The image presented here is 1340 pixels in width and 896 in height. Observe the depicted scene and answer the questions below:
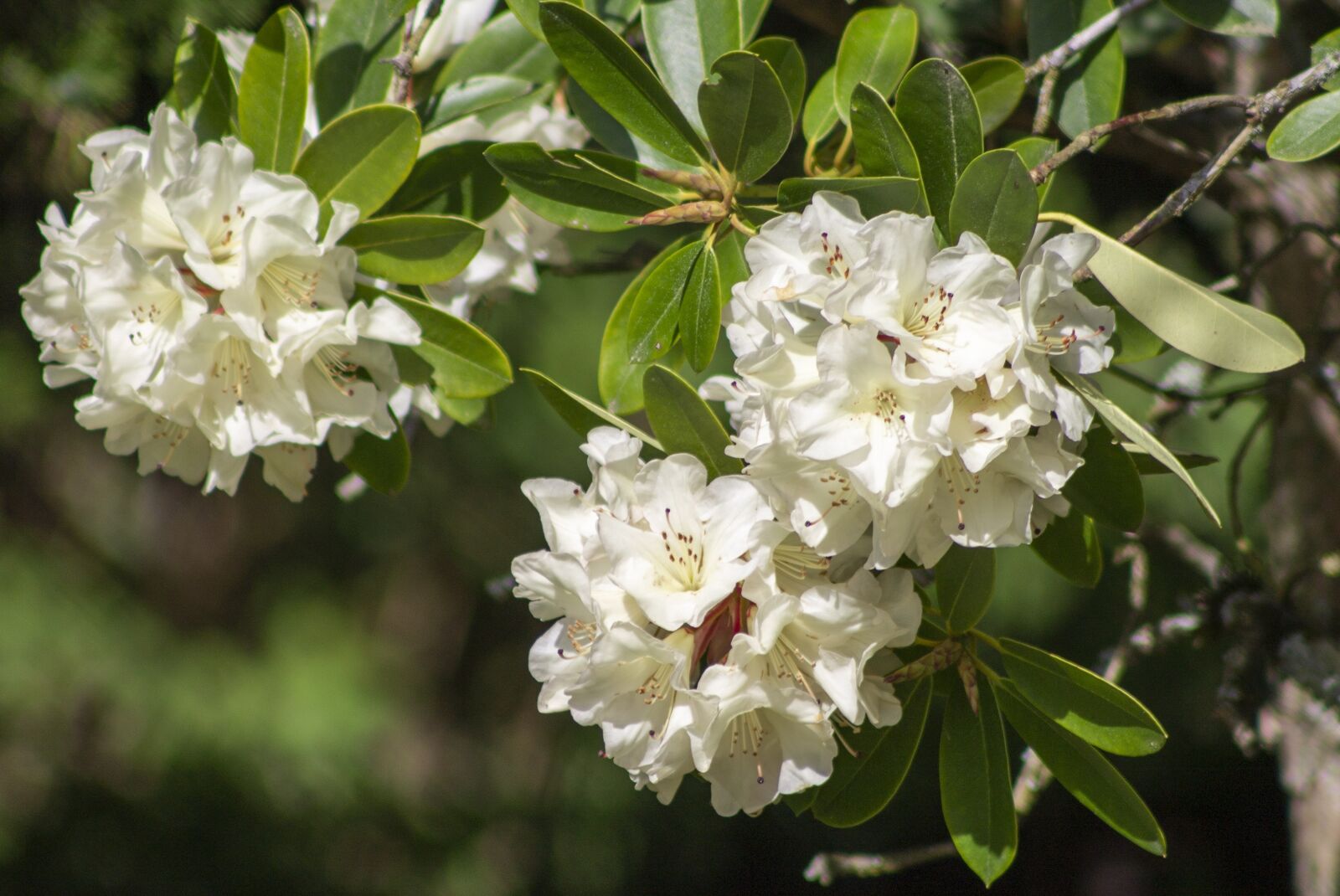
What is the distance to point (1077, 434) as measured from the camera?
1.95 feet

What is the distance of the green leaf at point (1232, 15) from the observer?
83 cm

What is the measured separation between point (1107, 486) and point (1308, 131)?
0.93 ft

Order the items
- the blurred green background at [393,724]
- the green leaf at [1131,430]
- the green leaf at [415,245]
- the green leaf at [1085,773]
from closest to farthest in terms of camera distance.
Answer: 1. the green leaf at [1131,430]
2. the green leaf at [1085,773]
3. the green leaf at [415,245]
4. the blurred green background at [393,724]

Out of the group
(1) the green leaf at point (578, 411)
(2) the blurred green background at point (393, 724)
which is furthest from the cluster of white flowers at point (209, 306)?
(2) the blurred green background at point (393, 724)

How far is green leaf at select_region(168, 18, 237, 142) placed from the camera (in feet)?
2.78

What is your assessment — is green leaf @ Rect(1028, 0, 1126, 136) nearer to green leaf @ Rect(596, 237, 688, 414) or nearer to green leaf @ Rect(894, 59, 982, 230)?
green leaf @ Rect(894, 59, 982, 230)

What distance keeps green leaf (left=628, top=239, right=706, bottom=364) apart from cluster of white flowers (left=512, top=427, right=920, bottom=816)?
0.09 m

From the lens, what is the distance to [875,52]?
0.82m

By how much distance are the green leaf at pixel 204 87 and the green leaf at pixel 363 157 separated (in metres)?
0.10

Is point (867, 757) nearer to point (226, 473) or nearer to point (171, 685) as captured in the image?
point (226, 473)

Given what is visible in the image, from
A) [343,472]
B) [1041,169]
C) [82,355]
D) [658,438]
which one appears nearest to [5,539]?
[343,472]

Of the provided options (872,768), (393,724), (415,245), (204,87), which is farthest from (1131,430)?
(393,724)

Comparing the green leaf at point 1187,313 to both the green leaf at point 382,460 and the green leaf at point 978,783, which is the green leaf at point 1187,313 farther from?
the green leaf at point 382,460

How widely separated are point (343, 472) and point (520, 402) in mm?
603
